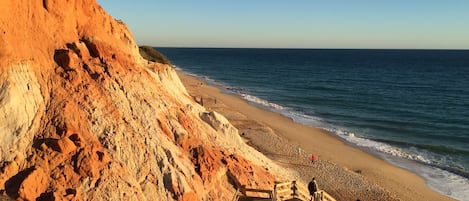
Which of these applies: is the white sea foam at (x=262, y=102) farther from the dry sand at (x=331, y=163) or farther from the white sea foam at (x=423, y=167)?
the white sea foam at (x=423, y=167)

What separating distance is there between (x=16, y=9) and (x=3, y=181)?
699cm

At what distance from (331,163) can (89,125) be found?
2006cm

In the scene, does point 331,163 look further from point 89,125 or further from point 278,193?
point 89,125

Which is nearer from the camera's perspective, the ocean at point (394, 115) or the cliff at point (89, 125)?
the cliff at point (89, 125)

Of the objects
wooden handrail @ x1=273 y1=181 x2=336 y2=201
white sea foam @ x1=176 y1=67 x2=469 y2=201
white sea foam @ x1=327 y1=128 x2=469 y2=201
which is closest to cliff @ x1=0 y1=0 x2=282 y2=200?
wooden handrail @ x1=273 y1=181 x2=336 y2=201

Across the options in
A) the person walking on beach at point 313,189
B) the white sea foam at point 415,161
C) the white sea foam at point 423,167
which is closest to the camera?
the person walking on beach at point 313,189

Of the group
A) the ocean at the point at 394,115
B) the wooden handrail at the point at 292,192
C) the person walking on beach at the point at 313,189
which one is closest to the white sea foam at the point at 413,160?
the ocean at the point at 394,115

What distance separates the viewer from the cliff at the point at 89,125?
52.1ft

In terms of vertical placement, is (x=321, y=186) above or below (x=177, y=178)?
below

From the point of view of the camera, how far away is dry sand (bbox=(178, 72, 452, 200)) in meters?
28.0

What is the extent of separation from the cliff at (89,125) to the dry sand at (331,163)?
25.8 ft

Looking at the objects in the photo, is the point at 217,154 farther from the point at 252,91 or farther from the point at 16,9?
the point at 252,91

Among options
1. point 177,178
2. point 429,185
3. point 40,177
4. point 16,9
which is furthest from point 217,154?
point 429,185

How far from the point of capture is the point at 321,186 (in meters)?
27.2
